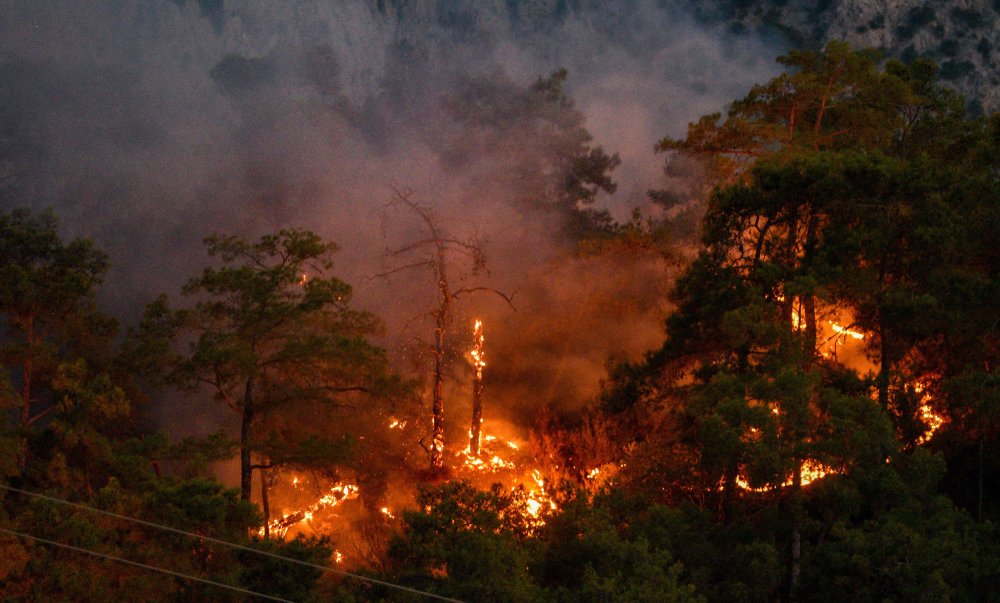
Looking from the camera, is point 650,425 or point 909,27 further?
point 909,27

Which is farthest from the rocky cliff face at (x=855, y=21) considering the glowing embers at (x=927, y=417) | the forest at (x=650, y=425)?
the glowing embers at (x=927, y=417)

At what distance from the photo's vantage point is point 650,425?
1614 cm

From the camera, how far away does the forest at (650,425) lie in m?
9.77

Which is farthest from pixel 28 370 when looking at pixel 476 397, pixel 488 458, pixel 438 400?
pixel 476 397

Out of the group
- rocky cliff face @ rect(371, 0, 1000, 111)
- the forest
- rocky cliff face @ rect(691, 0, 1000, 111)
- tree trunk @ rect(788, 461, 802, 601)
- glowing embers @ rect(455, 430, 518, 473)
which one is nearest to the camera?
the forest

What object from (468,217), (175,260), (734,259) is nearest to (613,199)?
(468,217)

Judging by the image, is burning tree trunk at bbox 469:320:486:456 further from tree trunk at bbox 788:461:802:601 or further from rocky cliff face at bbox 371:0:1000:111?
rocky cliff face at bbox 371:0:1000:111

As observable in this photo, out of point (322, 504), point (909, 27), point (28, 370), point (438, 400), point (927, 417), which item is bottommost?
point (322, 504)

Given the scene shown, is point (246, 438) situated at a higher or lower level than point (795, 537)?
higher

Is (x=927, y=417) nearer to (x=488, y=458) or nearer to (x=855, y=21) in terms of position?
(x=488, y=458)

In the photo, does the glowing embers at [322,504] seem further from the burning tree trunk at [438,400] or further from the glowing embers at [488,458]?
the glowing embers at [488,458]

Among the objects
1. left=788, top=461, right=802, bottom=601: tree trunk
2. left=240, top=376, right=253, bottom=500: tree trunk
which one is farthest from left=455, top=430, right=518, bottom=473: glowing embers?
left=788, top=461, right=802, bottom=601: tree trunk

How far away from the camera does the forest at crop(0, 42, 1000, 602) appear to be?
977 centimetres

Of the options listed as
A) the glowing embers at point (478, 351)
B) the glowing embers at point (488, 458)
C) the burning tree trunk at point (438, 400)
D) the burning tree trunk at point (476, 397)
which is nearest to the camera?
the burning tree trunk at point (438, 400)
